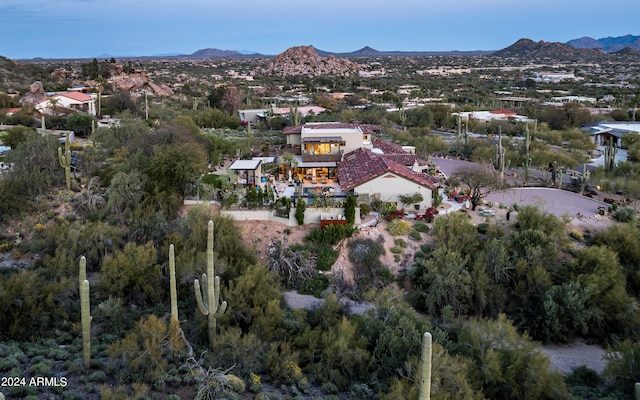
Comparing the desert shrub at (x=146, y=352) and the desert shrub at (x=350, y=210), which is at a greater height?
the desert shrub at (x=350, y=210)

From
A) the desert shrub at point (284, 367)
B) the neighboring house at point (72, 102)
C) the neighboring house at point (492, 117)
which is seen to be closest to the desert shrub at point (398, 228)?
the desert shrub at point (284, 367)

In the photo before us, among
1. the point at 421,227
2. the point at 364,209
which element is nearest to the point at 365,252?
the point at 364,209

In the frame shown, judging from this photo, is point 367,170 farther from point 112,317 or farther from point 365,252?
point 112,317

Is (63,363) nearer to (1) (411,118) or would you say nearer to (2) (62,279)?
(2) (62,279)

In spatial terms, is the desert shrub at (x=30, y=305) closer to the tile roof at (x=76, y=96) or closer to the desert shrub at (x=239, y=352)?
the desert shrub at (x=239, y=352)

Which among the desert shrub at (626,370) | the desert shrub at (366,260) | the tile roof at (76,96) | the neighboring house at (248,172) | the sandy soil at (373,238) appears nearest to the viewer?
the desert shrub at (626,370)

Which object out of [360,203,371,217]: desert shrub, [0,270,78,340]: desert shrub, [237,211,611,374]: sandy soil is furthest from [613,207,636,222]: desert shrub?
[0,270,78,340]: desert shrub

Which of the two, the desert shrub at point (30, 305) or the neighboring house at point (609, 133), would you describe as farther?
the neighboring house at point (609, 133)
